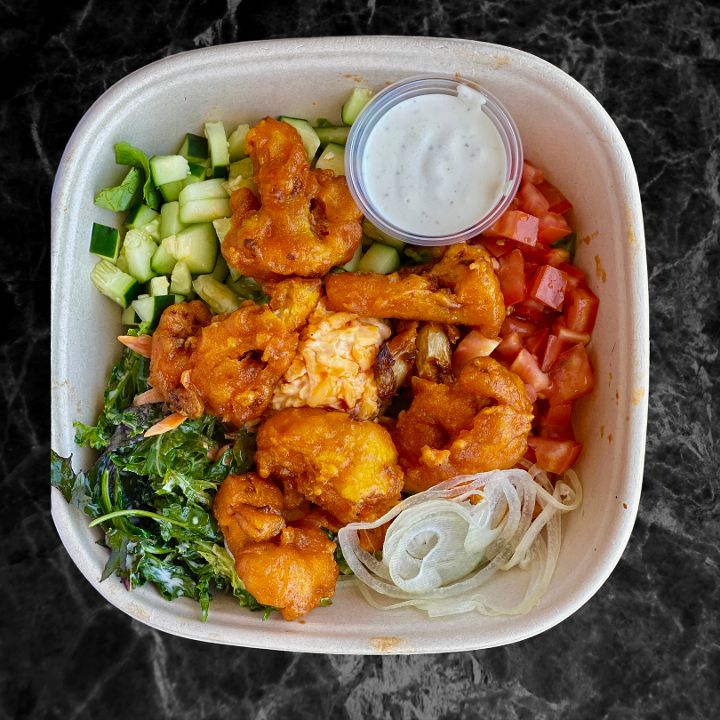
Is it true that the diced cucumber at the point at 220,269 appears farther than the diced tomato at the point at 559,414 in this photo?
Yes

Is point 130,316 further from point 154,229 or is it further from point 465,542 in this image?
point 465,542

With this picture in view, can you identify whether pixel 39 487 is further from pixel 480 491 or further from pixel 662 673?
pixel 662 673

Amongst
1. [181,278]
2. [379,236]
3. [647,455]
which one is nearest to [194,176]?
[181,278]

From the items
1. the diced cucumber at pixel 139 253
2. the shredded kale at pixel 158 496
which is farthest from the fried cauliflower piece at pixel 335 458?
the diced cucumber at pixel 139 253

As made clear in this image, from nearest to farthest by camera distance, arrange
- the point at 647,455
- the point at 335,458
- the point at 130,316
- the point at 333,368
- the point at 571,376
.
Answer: the point at 335,458 < the point at 333,368 < the point at 571,376 < the point at 130,316 < the point at 647,455

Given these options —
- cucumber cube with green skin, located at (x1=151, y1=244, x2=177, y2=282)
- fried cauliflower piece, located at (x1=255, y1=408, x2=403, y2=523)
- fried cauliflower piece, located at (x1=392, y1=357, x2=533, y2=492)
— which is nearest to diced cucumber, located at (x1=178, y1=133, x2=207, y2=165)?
cucumber cube with green skin, located at (x1=151, y1=244, x2=177, y2=282)

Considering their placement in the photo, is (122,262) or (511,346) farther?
(122,262)

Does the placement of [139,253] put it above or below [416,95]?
below

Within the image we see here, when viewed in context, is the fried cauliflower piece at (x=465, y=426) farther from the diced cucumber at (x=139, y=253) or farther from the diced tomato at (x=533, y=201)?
the diced cucumber at (x=139, y=253)
